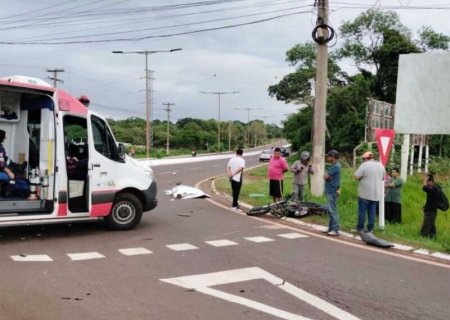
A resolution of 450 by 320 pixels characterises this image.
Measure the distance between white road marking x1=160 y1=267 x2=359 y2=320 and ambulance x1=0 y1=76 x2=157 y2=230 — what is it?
3.66 m

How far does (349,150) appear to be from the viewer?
137 feet

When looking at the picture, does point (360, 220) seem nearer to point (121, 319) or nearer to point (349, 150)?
point (121, 319)

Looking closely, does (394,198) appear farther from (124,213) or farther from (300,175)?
(124,213)

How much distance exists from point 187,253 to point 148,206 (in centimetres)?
260

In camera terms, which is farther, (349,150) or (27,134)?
(349,150)

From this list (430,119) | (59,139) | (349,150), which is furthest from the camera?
(349,150)

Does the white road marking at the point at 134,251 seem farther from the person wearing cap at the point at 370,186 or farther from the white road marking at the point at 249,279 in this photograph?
the person wearing cap at the point at 370,186

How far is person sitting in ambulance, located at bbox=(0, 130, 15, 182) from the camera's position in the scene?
9270 mm

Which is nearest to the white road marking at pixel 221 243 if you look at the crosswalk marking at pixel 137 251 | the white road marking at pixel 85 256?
the crosswalk marking at pixel 137 251

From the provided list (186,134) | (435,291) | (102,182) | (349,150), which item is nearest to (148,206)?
(102,182)

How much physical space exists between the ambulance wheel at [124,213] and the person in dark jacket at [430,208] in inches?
226

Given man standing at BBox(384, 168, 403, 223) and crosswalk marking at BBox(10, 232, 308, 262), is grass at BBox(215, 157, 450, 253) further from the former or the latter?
crosswalk marking at BBox(10, 232, 308, 262)

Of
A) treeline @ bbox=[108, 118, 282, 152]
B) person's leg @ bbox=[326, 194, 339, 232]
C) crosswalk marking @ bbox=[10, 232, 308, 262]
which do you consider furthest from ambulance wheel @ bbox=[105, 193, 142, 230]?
treeline @ bbox=[108, 118, 282, 152]

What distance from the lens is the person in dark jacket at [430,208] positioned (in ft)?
32.7
